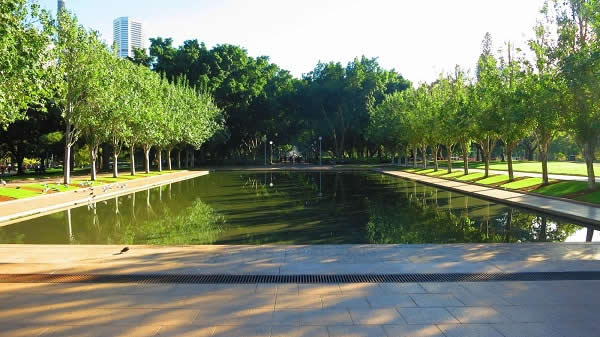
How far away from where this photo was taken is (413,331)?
4.89 meters

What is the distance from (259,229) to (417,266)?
5.97m

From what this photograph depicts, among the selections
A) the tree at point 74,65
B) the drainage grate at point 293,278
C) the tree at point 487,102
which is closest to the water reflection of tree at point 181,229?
the drainage grate at point 293,278

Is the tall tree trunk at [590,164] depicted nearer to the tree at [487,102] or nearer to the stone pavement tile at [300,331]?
the tree at [487,102]

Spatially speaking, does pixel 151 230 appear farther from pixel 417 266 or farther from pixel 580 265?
pixel 580 265

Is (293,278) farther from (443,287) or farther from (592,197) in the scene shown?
(592,197)

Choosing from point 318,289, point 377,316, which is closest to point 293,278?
point 318,289

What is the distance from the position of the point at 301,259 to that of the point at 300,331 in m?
3.19

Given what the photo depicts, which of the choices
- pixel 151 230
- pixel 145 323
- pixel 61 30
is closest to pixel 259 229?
pixel 151 230

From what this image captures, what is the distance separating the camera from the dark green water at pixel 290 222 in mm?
11352

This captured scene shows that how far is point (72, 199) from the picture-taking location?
19172mm

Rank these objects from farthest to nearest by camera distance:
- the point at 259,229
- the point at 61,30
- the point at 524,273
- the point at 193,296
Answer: the point at 61,30 < the point at 259,229 < the point at 524,273 < the point at 193,296


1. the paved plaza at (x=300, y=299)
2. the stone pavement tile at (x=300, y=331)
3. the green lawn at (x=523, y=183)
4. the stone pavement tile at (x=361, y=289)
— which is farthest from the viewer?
the green lawn at (x=523, y=183)

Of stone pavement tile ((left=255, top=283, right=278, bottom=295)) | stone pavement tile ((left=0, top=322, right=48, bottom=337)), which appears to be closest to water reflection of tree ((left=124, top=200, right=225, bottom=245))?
stone pavement tile ((left=255, top=283, right=278, bottom=295))

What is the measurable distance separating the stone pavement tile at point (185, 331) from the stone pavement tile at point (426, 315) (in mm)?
2271
